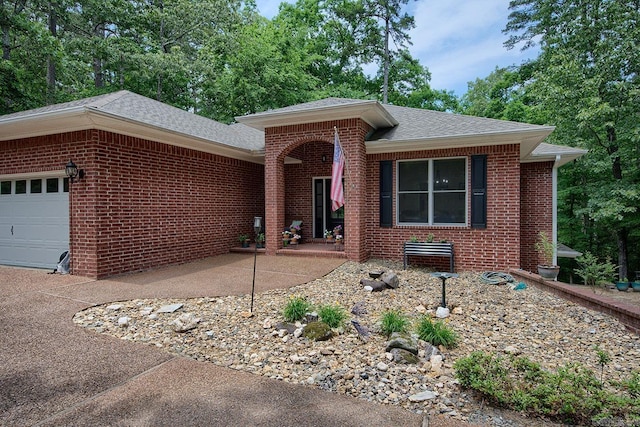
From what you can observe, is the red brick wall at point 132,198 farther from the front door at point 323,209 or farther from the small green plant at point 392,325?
the small green plant at point 392,325

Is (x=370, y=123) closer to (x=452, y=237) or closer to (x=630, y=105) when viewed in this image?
(x=452, y=237)

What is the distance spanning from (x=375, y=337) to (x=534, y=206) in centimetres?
864

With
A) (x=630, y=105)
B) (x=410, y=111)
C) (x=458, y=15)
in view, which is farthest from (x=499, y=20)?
(x=410, y=111)

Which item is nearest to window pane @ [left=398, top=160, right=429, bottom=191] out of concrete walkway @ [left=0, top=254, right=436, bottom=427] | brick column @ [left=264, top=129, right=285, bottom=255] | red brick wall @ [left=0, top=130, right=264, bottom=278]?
brick column @ [left=264, top=129, right=285, bottom=255]

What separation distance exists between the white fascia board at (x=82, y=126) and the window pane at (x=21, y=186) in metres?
1.00

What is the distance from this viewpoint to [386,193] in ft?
30.3

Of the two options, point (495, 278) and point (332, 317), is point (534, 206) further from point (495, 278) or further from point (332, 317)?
point (332, 317)

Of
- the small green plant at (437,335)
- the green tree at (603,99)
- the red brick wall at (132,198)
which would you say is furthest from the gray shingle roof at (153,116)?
the green tree at (603,99)

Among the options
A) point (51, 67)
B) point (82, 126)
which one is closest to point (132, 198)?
point (82, 126)

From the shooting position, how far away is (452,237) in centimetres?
877

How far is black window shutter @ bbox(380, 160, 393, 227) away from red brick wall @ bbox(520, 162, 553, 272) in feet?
14.5

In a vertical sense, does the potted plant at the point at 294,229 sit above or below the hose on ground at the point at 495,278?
above

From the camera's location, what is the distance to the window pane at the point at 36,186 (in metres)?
7.73

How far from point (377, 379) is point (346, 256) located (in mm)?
5538
